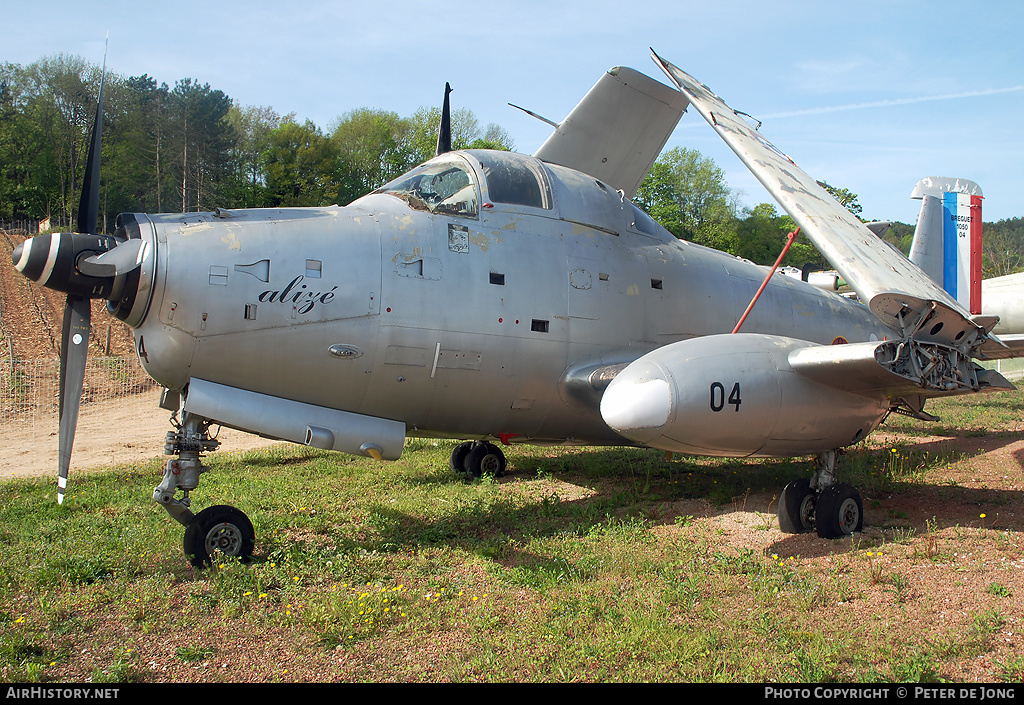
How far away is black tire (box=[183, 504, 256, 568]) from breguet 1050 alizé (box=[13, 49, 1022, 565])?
22 mm

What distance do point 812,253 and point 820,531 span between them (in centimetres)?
7200

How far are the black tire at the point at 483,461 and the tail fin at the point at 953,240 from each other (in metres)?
8.10

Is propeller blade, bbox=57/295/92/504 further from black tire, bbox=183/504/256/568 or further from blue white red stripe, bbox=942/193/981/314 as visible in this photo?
blue white red stripe, bbox=942/193/981/314

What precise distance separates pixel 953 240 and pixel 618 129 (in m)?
6.27

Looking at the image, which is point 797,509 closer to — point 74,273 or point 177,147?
point 74,273

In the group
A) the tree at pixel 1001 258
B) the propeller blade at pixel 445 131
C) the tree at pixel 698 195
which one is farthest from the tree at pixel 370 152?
the propeller blade at pixel 445 131

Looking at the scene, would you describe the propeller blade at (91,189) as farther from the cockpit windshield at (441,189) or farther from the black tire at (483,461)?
the black tire at (483,461)

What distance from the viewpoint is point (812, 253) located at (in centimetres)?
7175

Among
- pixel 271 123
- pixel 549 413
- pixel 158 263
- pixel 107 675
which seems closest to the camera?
pixel 107 675

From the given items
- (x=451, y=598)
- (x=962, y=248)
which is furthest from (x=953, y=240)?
(x=451, y=598)

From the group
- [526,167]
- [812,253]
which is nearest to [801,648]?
A: [526,167]

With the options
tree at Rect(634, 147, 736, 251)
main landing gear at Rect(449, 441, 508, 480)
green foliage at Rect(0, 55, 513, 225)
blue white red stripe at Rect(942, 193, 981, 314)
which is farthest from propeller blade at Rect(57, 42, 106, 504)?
tree at Rect(634, 147, 736, 251)

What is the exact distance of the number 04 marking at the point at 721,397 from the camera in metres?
6.23
